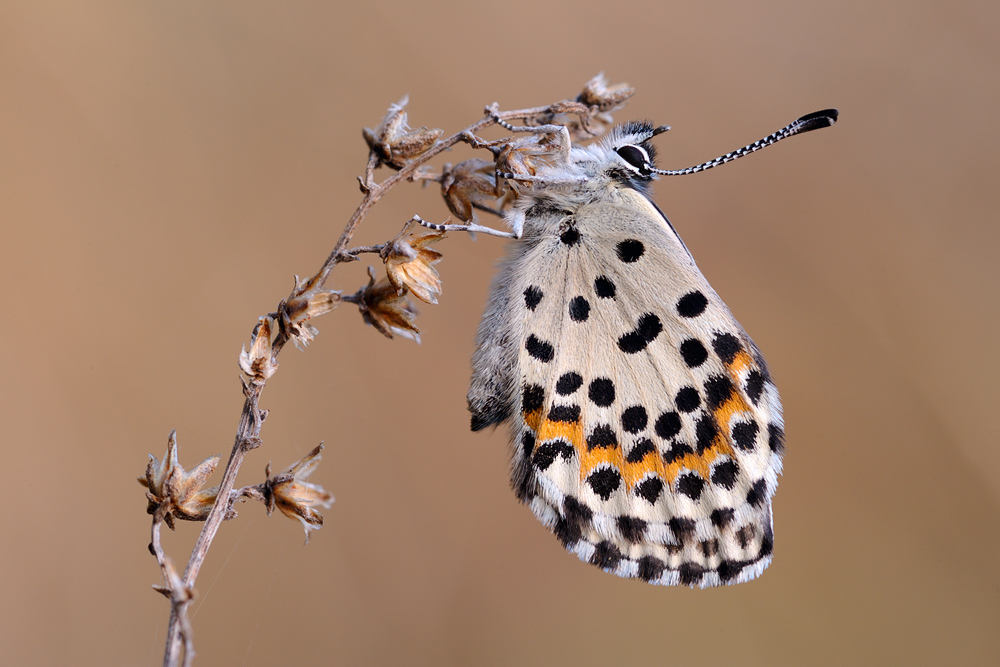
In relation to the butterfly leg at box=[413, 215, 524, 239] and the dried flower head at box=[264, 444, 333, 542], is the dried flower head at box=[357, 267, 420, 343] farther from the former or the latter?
the dried flower head at box=[264, 444, 333, 542]

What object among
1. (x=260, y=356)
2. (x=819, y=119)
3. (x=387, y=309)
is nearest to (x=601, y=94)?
(x=819, y=119)

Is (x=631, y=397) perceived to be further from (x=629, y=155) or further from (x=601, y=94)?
(x=601, y=94)

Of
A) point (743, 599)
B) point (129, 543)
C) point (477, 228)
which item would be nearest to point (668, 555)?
point (477, 228)

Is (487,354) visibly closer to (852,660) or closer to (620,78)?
(620,78)

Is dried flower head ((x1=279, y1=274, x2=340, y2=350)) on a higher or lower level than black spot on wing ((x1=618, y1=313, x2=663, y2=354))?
lower

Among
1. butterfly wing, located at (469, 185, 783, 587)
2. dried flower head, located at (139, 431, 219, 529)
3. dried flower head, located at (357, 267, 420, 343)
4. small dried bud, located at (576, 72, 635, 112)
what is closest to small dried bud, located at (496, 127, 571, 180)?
small dried bud, located at (576, 72, 635, 112)

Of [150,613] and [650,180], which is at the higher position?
[650,180]
